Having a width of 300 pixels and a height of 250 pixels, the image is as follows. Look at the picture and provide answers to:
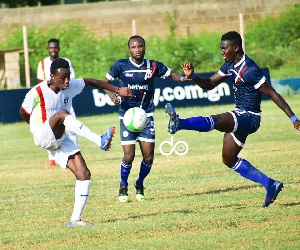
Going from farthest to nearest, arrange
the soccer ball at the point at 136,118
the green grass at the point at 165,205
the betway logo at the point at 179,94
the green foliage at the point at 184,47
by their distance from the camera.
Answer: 1. the green foliage at the point at 184,47
2. the betway logo at the point at 179,94
3. the soccer ball at the point at 136,118
4. the green grass at the point at 165,205

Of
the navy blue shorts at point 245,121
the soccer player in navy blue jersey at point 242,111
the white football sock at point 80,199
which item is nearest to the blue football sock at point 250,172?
the soccer player in navy blue jersey at point 242,111

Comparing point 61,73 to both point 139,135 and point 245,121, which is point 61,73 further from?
point 139,135

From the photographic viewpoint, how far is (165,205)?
1109 cm

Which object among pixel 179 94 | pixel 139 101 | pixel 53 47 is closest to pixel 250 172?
pixel 139 101

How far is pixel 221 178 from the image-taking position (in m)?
13.6

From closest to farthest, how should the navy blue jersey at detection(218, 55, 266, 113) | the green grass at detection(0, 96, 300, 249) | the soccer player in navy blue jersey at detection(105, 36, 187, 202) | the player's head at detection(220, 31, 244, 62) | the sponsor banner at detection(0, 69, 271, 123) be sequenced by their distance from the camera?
the green grass at detection(0, 96, 300, 249)
the navy blue jersey at detection(218, 55, 266, 113)
the player's head at detection(220, 31, 244, 62)
the soccer player in navy blue jersey at detection(105, 36, 187, 202)
the sponsor banner at detection(0, 69, 271, 123)

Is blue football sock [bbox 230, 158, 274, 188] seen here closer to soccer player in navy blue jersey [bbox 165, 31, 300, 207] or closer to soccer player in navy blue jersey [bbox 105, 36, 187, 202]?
soccer player in navy blue jersey [bbox 165, 31, 300, 207]

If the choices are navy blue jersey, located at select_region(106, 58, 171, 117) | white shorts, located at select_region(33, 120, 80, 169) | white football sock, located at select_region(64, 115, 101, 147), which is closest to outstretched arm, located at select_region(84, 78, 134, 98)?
white shorts, located at select_region(33, 120, 80, 169)

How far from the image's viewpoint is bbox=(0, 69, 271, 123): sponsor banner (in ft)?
87.5

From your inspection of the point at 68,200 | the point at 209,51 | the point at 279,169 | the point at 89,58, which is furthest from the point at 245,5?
the point at 68,200

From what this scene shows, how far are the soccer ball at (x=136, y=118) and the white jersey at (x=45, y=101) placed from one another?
976 millimetres

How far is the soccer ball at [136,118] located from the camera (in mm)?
11062

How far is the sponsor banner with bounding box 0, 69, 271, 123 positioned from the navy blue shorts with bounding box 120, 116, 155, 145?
14.6 metres

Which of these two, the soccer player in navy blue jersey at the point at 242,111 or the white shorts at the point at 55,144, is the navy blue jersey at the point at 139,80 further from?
the white shorts at the point at 55,144
